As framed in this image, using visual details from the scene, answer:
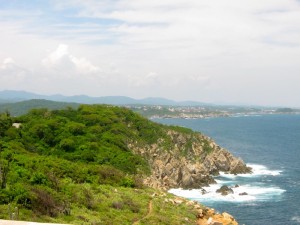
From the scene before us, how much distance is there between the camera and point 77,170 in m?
38.8

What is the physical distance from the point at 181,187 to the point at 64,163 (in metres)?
33.6

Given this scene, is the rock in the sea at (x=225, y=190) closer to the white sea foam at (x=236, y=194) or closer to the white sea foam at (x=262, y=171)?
the white sea foam at (x=236, y=194)

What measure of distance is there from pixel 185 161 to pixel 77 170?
42804 millimetres

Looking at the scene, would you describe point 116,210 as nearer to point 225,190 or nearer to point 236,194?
point 225,190

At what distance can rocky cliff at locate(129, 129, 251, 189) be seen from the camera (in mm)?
70312

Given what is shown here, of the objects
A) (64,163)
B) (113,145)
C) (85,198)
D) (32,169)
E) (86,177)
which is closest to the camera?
(85,198)

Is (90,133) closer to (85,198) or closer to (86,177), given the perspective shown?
(86,177)

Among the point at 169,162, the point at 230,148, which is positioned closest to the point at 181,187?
the point at 169,162

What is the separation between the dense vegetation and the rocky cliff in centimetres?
326

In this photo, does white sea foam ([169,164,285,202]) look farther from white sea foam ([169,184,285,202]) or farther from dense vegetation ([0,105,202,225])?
dense vegetation ([0,105,202,225])

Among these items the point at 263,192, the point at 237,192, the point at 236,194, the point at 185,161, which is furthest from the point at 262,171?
the point at 236,194

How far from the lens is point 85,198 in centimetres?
2923

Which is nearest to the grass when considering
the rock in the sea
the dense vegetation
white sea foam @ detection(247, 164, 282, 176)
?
the dense vegetation

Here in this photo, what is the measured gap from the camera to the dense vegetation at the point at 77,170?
25.0 m
